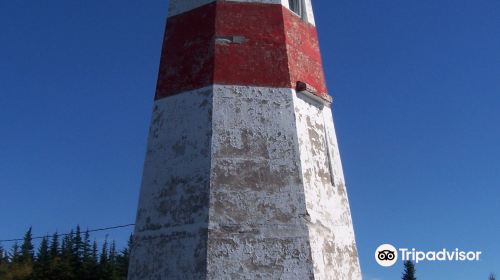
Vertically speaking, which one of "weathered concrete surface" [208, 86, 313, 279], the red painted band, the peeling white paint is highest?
the peeling white paint

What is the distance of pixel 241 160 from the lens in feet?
28.8

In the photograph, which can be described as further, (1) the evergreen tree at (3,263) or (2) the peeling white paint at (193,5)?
(1) the evergreen tree at (3,263)

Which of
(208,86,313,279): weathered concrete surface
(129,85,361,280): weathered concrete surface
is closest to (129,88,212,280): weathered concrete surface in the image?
(129,85,361,280): weathered concrete surface

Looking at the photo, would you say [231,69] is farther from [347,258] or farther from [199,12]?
[347,258]

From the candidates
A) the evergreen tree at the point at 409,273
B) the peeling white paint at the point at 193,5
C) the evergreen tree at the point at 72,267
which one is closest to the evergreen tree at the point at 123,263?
the evergreen tree at the point at 72,267

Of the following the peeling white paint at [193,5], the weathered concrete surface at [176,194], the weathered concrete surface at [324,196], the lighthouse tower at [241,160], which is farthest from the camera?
the peeling white paint at [193,5]

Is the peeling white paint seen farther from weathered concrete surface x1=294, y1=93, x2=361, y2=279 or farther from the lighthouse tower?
weathered concrete surface x1=294, y1=93, x2=361, y2=279

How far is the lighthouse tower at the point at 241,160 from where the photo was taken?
8391 mm

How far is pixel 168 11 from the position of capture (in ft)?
34.6

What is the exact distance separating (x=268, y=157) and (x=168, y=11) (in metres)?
3.51

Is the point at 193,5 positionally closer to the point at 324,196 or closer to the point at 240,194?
the point at 240,194

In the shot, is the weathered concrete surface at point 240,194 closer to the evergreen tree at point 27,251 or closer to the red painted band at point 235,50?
the red painted band at point 235,50

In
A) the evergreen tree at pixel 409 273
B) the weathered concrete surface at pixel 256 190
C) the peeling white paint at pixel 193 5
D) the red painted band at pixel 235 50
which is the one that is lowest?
the weathered concrete surface at pixel 256 190

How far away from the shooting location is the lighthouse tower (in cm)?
839
